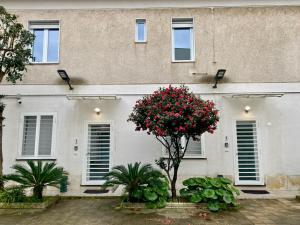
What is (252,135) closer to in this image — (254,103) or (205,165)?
(254,103)

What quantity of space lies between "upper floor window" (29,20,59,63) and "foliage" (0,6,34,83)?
1.93 metres

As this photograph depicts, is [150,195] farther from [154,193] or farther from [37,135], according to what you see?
[37,135]

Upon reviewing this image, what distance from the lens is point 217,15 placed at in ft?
33.7

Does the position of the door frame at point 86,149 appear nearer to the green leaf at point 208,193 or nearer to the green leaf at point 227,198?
the green leaf at point 208,193

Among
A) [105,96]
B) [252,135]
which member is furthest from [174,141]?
[252,135]

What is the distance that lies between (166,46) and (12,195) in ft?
24.1

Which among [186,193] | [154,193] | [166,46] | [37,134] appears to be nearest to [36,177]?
[37,134]

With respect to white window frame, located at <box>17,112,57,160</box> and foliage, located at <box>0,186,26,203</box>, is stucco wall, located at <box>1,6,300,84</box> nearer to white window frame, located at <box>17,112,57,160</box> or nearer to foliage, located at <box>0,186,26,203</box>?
white window frame, located at <box>17,112,57,160</box>

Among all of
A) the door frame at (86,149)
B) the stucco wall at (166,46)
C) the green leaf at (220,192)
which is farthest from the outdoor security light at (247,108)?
the door frame at (86,149)

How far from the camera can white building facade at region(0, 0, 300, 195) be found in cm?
959

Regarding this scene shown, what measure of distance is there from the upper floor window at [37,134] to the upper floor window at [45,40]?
2.34m

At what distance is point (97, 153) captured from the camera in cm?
984

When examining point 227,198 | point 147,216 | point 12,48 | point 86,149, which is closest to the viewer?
point 147,216

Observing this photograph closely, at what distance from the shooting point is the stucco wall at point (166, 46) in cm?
994
